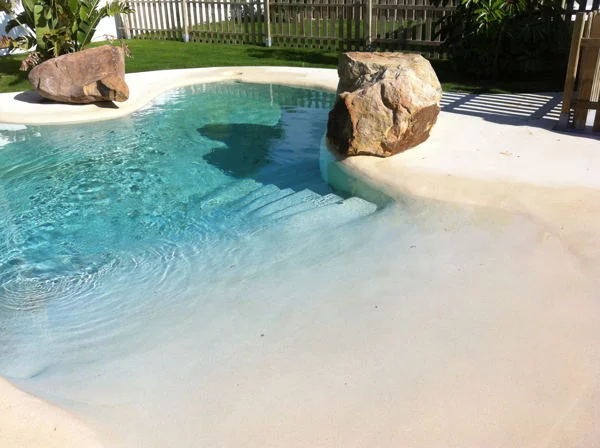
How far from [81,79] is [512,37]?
792 cm

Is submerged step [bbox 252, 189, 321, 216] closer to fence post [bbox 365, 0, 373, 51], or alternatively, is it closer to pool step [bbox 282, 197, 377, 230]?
pool step [bbox 282, 197, 377, 230]

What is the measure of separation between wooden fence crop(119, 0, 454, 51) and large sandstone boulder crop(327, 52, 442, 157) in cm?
708

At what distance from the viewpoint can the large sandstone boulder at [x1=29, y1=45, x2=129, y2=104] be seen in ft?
Result: 31.9

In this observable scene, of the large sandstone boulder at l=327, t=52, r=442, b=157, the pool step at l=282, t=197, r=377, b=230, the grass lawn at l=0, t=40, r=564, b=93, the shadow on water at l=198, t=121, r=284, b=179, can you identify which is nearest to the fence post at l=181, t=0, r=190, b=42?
the grass lawn at l=0, t=40, r=564, b=93

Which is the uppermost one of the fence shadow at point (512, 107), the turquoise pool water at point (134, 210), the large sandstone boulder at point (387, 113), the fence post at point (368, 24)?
the fence post at point (368, 24)

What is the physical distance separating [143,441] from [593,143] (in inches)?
246

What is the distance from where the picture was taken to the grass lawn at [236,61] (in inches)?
421

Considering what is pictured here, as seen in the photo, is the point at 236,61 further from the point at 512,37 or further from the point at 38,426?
the point at 38,426

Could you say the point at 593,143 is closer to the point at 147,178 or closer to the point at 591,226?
the point at 591,226

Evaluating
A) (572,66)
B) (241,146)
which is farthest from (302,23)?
(572,66)

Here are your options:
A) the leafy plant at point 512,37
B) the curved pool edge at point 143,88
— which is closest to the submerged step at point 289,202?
the curved pool edge at point 143,88

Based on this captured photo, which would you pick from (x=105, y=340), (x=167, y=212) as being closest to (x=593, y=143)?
(x=167, y=212)

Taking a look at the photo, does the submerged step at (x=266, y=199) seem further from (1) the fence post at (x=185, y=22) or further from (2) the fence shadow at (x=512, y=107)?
(1) the fence post at (x=185, y=22)

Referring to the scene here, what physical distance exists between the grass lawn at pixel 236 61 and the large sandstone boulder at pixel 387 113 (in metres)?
3.90
